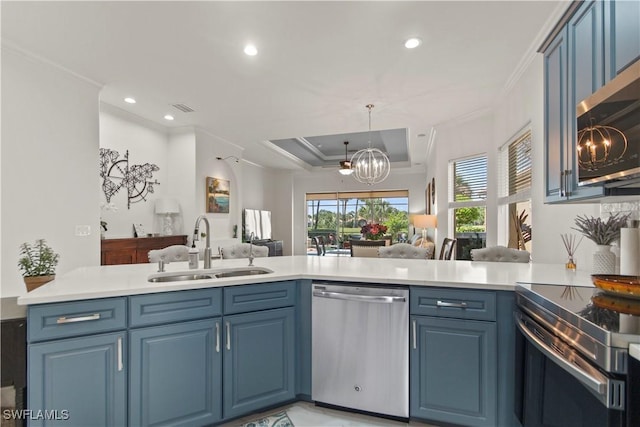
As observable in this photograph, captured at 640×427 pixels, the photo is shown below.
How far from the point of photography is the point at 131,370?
65.6 inches

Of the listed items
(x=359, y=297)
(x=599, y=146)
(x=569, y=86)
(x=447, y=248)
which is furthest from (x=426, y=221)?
(x=599, y=146)

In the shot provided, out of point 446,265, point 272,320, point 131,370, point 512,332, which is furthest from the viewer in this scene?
point 446,265

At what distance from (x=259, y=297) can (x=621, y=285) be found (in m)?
1.85

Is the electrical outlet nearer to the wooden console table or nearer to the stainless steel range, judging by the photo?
the wooden console table

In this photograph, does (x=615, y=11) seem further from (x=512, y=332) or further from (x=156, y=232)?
(x=156, y=232)

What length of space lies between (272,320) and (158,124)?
4.74 metres

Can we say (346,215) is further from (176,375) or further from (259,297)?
(176,375)

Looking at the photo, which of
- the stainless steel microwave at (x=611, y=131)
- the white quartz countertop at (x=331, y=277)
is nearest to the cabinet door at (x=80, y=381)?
the white quartz countertop at (x=331, y=277)

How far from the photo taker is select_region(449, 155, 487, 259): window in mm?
4871

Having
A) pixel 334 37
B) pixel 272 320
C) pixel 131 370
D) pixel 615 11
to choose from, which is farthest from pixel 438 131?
pixel 131 370

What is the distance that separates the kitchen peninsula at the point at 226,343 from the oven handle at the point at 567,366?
266 mm

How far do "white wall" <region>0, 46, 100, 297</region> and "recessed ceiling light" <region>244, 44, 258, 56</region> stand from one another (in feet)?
7.04

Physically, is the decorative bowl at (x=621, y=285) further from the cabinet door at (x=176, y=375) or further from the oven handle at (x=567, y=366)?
the cabinet door at (x=176, y=375)

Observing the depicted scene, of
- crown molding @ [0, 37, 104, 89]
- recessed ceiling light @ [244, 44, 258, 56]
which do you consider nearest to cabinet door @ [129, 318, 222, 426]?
recessed ceiling light @ [244, 44, 258, 56]
